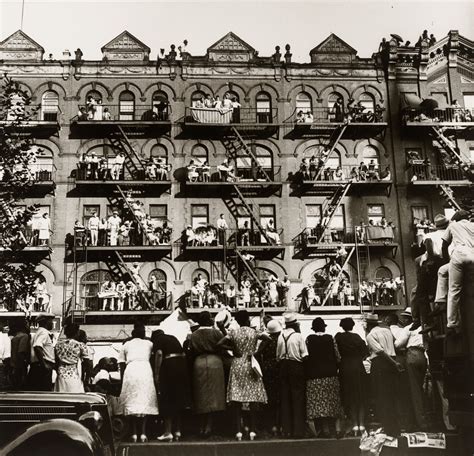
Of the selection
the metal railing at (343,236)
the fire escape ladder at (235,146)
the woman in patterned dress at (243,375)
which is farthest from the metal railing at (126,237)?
the woman in patterned dress at (243,375)

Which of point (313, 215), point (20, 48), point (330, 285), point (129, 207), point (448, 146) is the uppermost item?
point (20, 48)

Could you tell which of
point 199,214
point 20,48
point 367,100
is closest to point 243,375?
point 199,214

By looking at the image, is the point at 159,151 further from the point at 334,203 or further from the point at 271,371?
the point at 271,371

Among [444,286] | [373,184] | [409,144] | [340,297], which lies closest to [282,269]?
[340,297]

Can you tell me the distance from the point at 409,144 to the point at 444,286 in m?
26.7

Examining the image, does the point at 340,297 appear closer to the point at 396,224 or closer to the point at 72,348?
the point at 396,224

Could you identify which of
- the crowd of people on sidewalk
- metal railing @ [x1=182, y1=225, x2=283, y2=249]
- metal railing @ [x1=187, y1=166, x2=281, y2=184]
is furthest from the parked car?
metal railing @ [x1=187, y1=166, x2=281, y2=184]

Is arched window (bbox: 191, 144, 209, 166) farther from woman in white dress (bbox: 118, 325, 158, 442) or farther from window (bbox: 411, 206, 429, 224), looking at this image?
woman in white dress (bbox: 118, 325, 158, 442)

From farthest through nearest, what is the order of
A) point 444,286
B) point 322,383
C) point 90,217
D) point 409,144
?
1. point 409,144
2. point 90,217
3. point 322,383
4. point 444,286

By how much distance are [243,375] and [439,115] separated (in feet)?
85.3

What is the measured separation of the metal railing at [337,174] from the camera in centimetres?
3072

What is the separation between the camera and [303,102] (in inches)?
1307

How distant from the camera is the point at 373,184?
102 ft

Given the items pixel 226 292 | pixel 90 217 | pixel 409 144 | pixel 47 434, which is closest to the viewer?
pixel 47 434
